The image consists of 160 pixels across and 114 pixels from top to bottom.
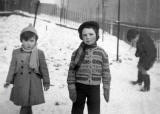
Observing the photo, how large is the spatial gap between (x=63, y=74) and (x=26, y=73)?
116 inches

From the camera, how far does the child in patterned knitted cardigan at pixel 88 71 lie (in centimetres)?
318

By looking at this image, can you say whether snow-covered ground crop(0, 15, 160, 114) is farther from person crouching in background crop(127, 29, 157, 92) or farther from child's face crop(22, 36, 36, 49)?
child's face crop(22, 36, 36, 49)

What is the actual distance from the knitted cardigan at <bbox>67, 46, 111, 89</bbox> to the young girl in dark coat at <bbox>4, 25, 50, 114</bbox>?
15.9 inches

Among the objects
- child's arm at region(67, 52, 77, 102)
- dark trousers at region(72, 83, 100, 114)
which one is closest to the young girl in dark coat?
child's arm at region(67, 52, 77, 102)

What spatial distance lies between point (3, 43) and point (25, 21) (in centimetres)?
300

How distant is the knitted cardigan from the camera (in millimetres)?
3178

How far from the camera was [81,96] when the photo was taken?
325 centimetres

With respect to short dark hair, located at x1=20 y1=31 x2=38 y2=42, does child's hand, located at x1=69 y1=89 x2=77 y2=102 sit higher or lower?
lower

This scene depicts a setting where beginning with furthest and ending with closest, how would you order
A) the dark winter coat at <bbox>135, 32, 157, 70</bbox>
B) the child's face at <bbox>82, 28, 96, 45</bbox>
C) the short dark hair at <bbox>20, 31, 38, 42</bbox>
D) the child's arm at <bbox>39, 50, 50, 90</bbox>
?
the dark winter coat at <bbox>135, 32, 157, 70</bbox> → the child's arm at <bbox>39, 50, 50, 90</bbox> → the short dark hair at <bbox>20, 31, 38, 42</bbox> → the child's face at <bbox>82, 28, 96, 45</bbox>

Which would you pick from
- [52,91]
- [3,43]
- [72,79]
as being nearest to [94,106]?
[72,79]

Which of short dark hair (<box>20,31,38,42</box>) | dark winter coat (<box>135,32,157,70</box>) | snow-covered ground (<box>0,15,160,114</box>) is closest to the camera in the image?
short dark hair (<box>20,31,38,42</box>)

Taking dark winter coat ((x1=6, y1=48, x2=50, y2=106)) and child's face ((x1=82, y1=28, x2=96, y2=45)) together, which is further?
dark winter coat ((x1=6, y1=48, x2=50, y2=106))

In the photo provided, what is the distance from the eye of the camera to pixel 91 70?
10.4ft

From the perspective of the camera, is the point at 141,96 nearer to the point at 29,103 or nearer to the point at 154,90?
the point at 154,90
